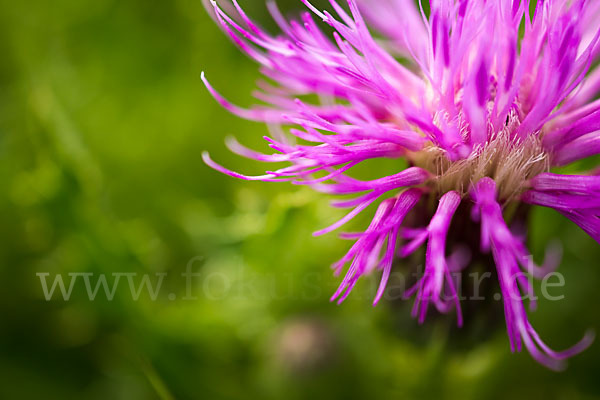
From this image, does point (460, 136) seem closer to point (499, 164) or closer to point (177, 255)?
point (499, 164)

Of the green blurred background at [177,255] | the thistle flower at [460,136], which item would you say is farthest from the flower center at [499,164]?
the green blurred background at [177,255]

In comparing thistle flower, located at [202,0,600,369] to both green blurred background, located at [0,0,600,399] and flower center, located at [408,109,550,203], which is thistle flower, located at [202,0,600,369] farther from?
green blurred background, located at [0,0,600,399]

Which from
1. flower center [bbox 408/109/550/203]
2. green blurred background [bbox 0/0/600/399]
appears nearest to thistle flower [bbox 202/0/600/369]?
flower center [bbox 408/109/550/203]

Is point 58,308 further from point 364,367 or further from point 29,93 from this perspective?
point 364,367

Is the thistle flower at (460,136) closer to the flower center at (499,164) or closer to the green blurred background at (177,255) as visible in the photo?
the flower center at (499,164)

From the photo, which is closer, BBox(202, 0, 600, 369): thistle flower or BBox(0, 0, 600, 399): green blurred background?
BBox(202, 0, 600, 369): thistle flower

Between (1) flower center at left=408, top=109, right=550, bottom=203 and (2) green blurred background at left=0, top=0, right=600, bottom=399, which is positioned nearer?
(1) flower center at left=408, top=109, right=550, bottom=203
